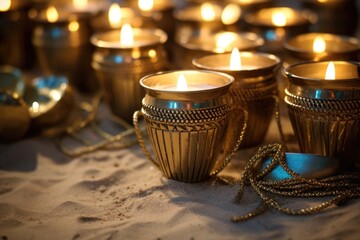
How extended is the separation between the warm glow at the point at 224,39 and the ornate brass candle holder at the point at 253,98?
0.47 m

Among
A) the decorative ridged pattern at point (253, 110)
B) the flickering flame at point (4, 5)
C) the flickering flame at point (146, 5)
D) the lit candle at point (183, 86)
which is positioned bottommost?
the decorative ridged pattern at point (253, 110)

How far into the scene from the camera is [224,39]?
3.00m

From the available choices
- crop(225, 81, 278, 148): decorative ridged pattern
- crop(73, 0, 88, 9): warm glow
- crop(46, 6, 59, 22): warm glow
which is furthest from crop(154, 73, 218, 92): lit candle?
crop(73, 0, 88, 9): warm glow

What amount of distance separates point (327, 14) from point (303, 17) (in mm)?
305

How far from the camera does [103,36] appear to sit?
3.07 metres

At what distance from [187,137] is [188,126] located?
47mm

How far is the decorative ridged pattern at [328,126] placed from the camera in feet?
6.61

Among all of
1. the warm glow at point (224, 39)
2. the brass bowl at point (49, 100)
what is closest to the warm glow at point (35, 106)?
the brass bowl at point (49, 100)

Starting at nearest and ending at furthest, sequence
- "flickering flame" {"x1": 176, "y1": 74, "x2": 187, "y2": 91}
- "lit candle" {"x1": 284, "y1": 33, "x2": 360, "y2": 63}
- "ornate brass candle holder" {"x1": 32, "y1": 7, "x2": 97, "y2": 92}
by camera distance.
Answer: "flickering flame" {"x1": 176, "y1": 74, "x2": 187, "y2": 91}
"lit candle" {"x1": 284, "y1": 33, "x2": 360, "y2": 63}
"ornate brass candle holder" {"x1": 32, "y1": 7, "x2": 97, "y2": 92}

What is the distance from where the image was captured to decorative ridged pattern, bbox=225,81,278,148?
2.31m

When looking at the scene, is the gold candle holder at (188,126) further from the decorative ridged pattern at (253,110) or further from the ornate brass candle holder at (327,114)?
the ornate brass candle holder at (327,114)

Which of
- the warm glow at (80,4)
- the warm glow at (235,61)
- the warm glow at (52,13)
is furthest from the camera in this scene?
the warm glow at (80,4)

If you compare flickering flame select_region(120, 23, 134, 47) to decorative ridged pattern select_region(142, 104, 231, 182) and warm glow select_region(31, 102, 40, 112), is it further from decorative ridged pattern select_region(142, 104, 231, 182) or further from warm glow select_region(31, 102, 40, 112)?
decorative ridged pattern select_region(142, 104, 231, 182)

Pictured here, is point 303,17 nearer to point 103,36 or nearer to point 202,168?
point 103,36
